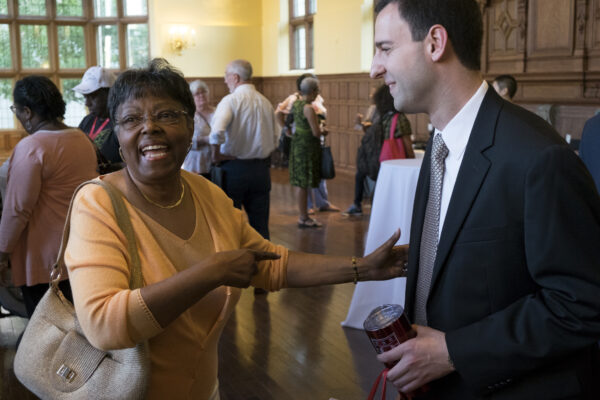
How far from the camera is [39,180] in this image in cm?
322

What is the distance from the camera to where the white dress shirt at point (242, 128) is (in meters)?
5.27

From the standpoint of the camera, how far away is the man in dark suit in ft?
3.97

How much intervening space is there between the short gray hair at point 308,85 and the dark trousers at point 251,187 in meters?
2.06

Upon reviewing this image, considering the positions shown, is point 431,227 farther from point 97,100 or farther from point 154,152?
point 97,100

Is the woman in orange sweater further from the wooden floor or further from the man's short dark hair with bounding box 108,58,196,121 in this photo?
the wooden floor

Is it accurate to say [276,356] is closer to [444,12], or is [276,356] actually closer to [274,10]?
[444,12]

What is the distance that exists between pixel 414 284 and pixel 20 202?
2.35 metres

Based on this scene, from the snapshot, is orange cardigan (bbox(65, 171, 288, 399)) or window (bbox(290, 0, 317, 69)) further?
window (bbox(290, 0, 317, 69))

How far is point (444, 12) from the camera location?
1385mm

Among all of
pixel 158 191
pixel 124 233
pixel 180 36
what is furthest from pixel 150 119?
pixel 180 36

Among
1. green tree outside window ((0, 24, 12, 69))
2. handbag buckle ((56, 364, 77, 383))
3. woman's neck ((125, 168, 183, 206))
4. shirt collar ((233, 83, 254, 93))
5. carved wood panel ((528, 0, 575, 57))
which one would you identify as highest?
green tree outside window ((0, 24, 12, 69))

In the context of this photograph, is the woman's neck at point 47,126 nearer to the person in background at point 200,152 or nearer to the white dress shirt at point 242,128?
the white dress shirt at point 242,128

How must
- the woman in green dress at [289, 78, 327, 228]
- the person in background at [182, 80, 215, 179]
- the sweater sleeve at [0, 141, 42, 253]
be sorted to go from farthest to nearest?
1. the woman in green dress at [289, 78, 327, 228]
2. the person in background at [182, 80, 215, 179]
3. the sweater sleeve at [0, 141, 42, 253]

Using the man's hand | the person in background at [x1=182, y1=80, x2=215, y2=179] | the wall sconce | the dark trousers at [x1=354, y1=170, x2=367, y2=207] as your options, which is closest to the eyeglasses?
the man's hand
